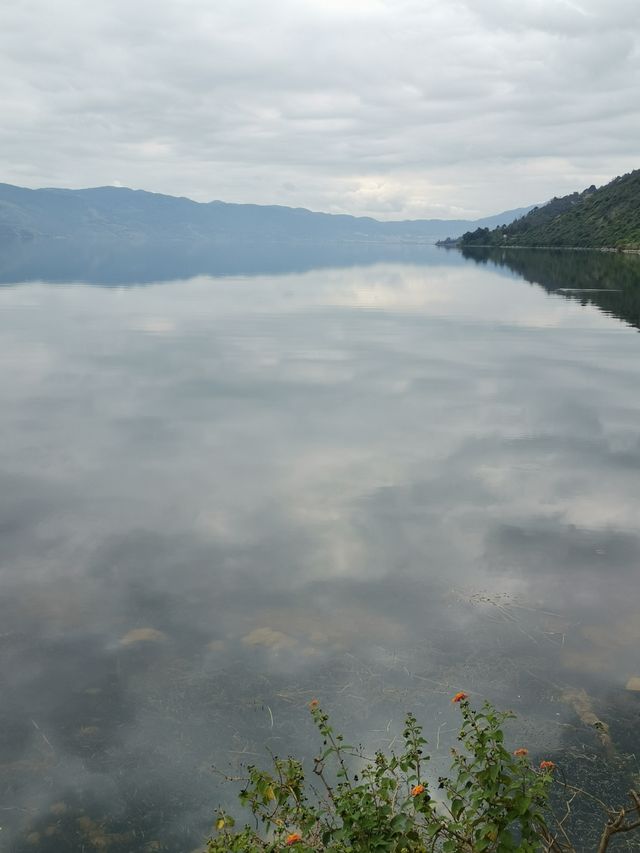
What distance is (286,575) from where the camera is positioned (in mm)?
14680

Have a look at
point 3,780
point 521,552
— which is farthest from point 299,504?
point 3,780

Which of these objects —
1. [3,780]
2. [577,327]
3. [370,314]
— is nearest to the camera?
[3,780]

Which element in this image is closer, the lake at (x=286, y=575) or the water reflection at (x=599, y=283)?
the lake at (x=286, y=575)

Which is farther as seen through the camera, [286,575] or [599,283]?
[599,283]

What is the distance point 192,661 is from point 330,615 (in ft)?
8.69

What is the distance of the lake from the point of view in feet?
32.0

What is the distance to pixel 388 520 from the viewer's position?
17219 mm

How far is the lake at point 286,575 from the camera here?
9.74 m

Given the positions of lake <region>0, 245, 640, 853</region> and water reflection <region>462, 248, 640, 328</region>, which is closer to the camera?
lake <region>0, 245, 640, 853</region>

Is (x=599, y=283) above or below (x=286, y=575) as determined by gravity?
above

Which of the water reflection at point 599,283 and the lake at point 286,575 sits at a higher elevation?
the water reflection at point 599,283

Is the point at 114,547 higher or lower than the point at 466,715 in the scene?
lower

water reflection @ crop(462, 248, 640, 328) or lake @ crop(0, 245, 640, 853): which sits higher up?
water reflection @ crop(462, 248, 640, 328)

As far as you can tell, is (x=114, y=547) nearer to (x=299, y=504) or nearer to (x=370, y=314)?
(x=299, y=504)
